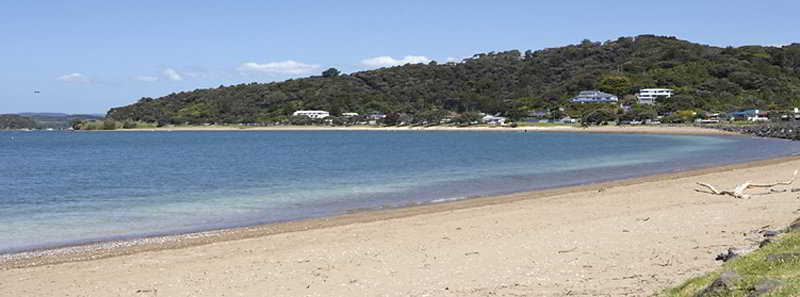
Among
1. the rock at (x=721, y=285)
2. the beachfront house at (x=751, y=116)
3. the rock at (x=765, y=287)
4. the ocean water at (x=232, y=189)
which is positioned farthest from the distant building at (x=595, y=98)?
the rock at (x=765, y=287)

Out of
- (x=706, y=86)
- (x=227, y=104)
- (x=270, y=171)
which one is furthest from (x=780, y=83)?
(x=270, y=171)

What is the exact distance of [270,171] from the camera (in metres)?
37.1

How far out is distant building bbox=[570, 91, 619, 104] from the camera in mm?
150750

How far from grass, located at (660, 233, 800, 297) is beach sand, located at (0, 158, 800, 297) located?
858 mm

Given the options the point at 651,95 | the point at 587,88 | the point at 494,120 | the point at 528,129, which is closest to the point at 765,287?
the point at 528,129

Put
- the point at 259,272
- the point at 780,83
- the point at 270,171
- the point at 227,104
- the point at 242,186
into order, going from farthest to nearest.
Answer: the point at 227,104 → the point at 780,83 → the point at 270,171 → the point at 242,186 → the point at 259,272

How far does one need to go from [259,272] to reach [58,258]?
4.22 meters

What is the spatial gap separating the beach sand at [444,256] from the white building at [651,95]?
133 metres

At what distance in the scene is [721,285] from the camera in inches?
260

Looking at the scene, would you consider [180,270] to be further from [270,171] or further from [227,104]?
[227,104]

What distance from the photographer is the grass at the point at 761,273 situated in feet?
20.7

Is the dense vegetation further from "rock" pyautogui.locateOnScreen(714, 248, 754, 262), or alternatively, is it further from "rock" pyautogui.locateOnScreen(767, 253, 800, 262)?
"rock" pyautogui.locateOnScreen(714, 248, 754, 262)

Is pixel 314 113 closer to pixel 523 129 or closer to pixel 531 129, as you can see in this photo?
pixel 523 129

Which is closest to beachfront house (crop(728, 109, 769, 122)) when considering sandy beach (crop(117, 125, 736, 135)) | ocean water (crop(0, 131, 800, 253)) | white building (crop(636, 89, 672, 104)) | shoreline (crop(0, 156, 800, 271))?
sandy beach (crop(117, 125, 736, 135))
